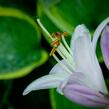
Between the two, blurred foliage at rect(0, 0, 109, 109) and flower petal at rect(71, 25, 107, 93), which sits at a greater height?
blurred foliage at rect(0, 0, 109, 109)

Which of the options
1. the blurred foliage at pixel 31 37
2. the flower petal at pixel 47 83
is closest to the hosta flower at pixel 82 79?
the flower petal at pixel 47 83

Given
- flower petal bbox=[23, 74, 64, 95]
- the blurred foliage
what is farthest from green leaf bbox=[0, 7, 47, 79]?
flower petal bbox=[23, 74, 64, 95]

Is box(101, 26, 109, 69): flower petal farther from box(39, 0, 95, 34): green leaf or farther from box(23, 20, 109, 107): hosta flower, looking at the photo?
box(39, 0, 95, 34): green leaf

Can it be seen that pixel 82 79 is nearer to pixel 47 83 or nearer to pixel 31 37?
pixel 47 83

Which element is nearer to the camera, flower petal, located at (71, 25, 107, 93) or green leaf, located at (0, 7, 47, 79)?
flower petal, located at (71, 25, 107, 93)

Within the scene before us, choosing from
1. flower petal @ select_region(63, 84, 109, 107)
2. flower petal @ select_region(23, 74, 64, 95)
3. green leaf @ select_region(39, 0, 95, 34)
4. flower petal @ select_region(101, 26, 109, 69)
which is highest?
green leaf @ select_region(39, 0, 95, 34)

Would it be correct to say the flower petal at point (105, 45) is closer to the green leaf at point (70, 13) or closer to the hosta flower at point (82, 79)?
the hosta flower at point (82, 79)

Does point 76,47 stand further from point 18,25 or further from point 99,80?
point 18,25
